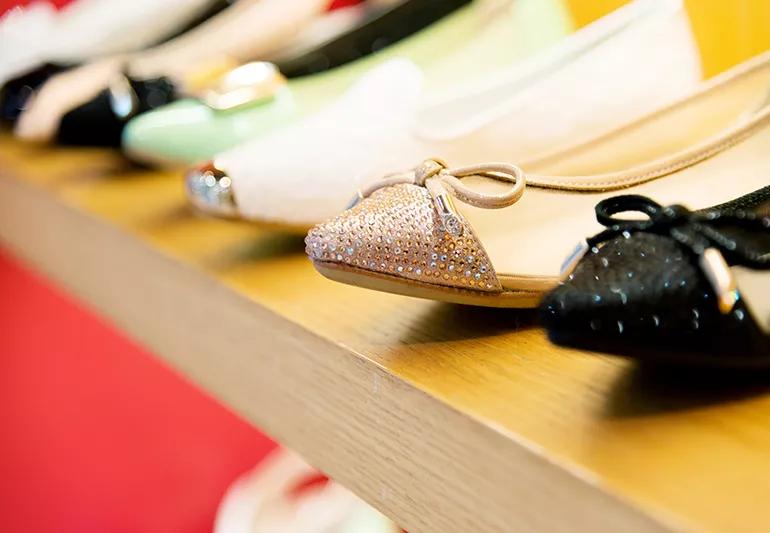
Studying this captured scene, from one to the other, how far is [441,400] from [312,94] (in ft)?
1.32

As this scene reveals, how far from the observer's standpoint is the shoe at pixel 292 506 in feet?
2.27

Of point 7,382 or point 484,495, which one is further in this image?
point 7,382

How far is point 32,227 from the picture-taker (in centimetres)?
76

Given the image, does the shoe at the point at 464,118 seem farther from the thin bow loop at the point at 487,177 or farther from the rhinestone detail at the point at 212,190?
the thin bow loop at the point at 487,177

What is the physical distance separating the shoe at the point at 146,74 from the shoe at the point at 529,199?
0.41 metres

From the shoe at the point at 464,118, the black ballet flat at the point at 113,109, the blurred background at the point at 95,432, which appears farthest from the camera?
the blurred background at the point at 95,432

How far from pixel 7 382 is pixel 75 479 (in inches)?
6.5

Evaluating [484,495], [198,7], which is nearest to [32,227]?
[198,7]

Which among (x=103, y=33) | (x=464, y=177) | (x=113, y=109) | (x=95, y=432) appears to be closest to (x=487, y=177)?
(x=464, y=177)

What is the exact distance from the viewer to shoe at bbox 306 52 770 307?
0.30 m

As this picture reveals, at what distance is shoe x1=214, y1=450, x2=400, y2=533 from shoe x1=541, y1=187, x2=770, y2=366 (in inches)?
18.1

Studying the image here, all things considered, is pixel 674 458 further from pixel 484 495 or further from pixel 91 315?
pixel 91 315

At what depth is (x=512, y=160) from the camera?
432 mm

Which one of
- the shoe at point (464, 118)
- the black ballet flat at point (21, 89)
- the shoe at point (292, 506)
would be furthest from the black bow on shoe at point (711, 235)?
the black ballet flat at point (21, 89)
